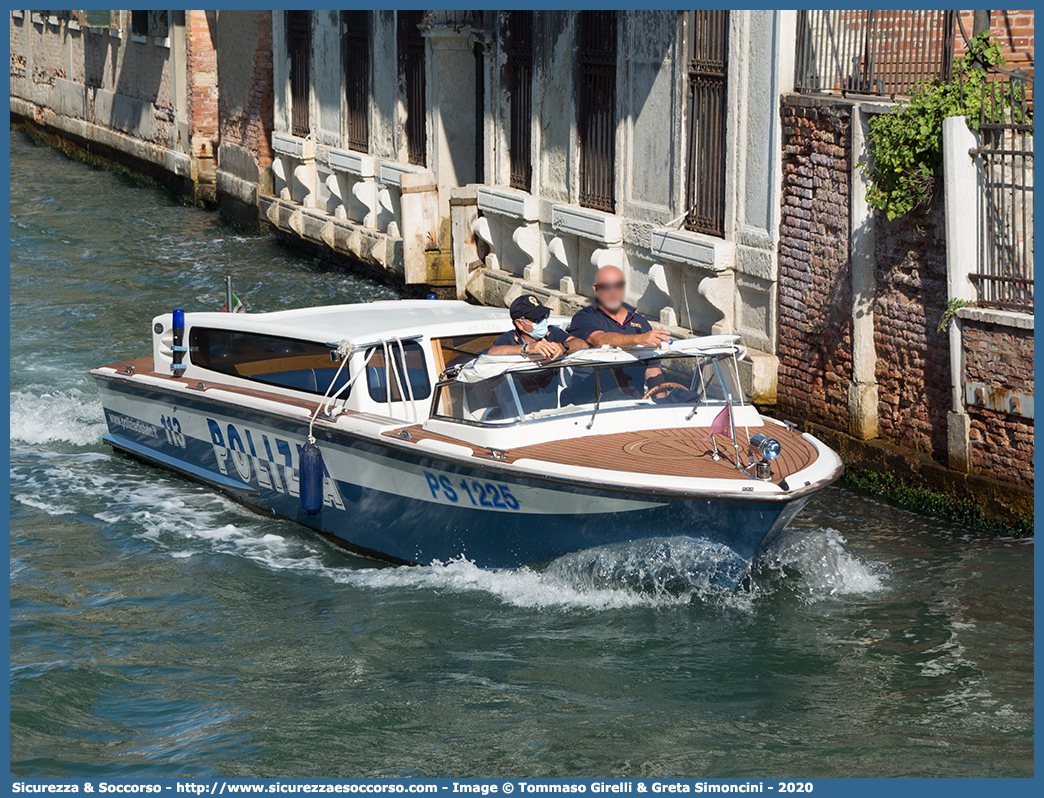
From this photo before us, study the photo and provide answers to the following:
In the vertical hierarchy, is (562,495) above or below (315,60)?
below

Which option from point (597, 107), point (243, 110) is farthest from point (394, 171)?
point (243, 110)

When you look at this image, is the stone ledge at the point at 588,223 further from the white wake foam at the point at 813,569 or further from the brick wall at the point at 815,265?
the white wake foam at the point at 813,569

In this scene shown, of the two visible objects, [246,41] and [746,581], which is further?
[246,41]

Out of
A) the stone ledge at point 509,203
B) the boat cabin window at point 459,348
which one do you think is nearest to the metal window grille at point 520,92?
the stone ledge at point 509,203

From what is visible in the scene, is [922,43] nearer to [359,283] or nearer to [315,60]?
[359,283]

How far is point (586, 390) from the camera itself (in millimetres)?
7926

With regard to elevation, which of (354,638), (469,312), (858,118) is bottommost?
(354,638)

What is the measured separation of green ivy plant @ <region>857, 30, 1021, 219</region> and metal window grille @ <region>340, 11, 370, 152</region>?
9599 millimetres

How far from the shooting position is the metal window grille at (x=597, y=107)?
42.0ft

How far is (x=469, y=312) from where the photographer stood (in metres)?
9.41

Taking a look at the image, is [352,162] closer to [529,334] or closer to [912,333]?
[912,333]

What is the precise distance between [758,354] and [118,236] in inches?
480

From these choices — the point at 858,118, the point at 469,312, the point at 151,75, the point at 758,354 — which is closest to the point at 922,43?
the point at 858,118

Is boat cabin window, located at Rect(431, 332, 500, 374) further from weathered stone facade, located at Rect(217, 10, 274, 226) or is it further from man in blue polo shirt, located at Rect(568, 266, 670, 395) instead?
weathered stone facade, located at Rect(217, 10, 274, 226)
